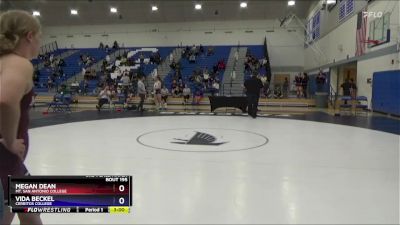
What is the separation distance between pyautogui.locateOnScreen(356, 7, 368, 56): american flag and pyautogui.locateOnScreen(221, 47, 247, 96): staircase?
21.1 ft

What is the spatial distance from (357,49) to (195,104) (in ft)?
23.9

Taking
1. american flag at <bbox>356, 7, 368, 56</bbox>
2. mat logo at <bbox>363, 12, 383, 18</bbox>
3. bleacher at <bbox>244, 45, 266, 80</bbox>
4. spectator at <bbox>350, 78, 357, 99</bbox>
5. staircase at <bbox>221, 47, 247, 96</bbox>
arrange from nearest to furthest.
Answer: mat logo at <bbox>363, 12, 383, 18</bbox> < american flag at <bbox>356, 7, 368, 56</bbox> < spectator at <bbox>350, 78, 357, 99</bbox> < staircase at <bbox>221, 47, 247, 96</bbox> < bleacher at <bbox>244, 45, 266, 80</bbox>

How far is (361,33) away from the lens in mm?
13391

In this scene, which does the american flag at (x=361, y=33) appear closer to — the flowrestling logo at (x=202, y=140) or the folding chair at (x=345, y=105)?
the folding chair at (x=345, y=105)

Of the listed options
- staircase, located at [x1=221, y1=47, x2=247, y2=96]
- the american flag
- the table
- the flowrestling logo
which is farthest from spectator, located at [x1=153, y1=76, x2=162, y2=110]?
the american flag

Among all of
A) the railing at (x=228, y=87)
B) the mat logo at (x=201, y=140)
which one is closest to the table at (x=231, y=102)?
the mat logo at (x=201, y=140)

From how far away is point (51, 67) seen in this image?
2400 cm

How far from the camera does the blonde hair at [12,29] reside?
1311 millimetres

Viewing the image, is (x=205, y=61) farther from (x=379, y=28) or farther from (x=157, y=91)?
(x=379, y=28)

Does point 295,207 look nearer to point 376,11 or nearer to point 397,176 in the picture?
point 397,176

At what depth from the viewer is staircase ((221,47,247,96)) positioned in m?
19.0

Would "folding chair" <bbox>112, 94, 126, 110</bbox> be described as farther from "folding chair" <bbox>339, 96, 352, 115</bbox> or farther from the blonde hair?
the blonde hair
